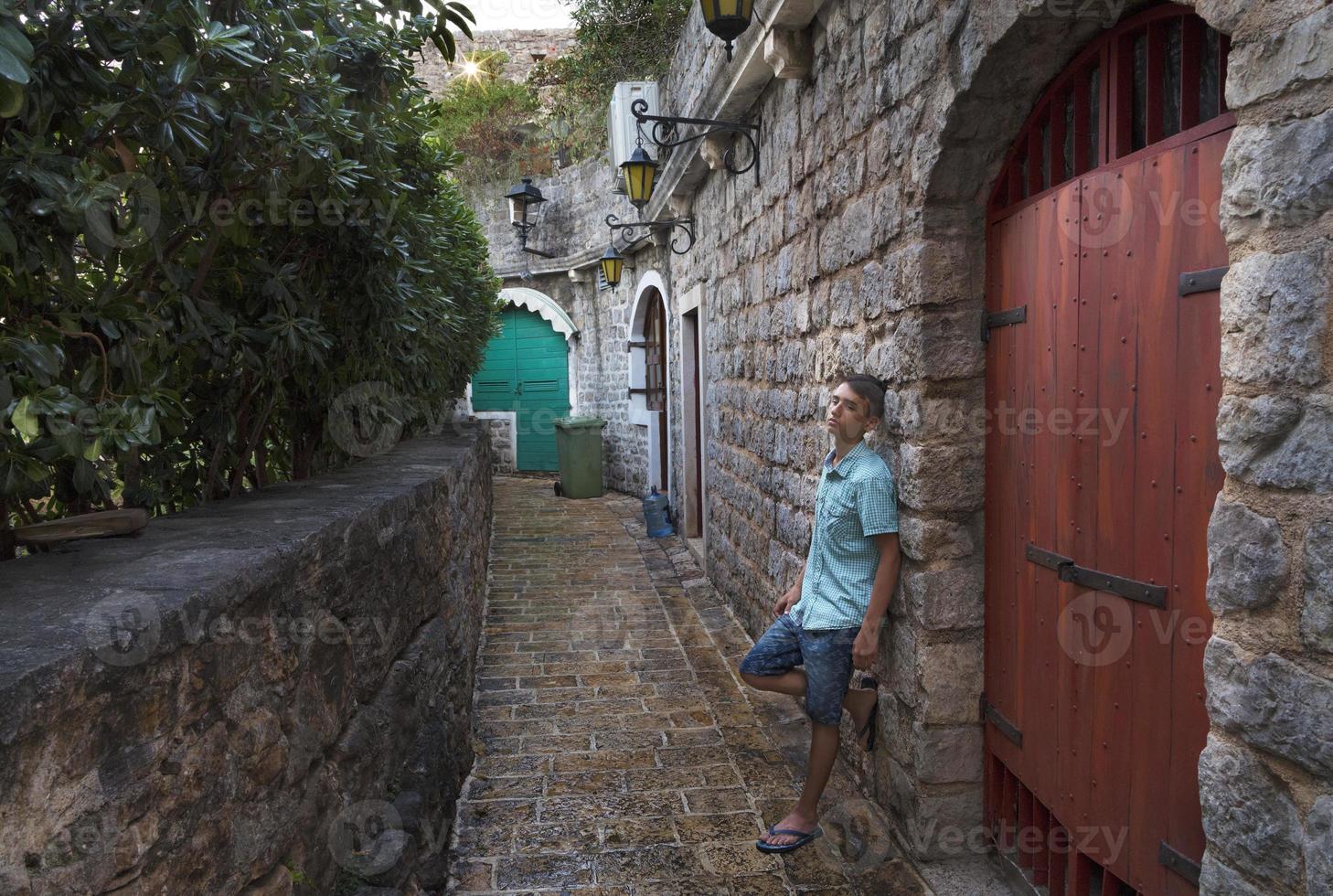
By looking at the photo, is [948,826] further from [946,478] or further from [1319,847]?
[1319,847]

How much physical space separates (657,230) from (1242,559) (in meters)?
7.94

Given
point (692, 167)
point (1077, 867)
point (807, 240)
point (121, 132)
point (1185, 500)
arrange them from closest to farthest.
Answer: point (1185, 500)
point (121, 132)
point (1077, 867)
point (807, 240)
point (692, 167)

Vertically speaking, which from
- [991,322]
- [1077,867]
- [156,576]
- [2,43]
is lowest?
[1077,867]

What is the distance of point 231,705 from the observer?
166 centimetres

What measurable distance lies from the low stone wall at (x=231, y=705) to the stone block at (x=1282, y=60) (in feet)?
6.44

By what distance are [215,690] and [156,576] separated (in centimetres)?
26

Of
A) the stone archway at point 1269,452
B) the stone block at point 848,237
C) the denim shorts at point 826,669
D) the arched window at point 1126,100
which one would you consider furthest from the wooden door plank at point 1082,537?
the stone block at point 848,237

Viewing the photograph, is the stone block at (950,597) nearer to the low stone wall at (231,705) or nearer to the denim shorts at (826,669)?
the denim shorts at (826,669)

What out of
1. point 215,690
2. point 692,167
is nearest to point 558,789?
point 215,690

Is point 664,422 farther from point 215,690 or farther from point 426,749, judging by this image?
point 215,690

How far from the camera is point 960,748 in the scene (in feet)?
9.62

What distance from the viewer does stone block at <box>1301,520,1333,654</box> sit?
1.39 m

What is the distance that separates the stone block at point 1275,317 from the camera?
1416 millimetres

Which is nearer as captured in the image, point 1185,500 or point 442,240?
point 1185,500
